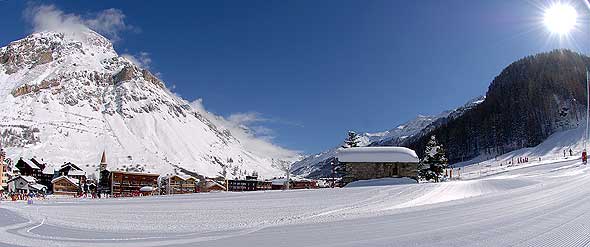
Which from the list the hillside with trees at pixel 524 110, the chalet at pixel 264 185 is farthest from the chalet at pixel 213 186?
the hillside with trees at pixel 524 110

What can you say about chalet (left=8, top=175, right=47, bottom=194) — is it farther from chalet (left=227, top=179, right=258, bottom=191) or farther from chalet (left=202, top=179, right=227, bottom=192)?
chalet (left=227, top=179, right=258, bottom=191)

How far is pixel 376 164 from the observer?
142ft

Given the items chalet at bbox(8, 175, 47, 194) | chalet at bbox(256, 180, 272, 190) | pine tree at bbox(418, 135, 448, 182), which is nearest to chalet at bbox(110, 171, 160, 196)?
chalet at bbox(256, 180, 272, 190)

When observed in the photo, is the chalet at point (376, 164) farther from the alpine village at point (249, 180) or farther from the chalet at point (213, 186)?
the chalet at point (213, 186)

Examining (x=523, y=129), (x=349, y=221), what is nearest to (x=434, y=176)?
(x=349, y=221)

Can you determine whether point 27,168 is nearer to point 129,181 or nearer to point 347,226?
point 129,181

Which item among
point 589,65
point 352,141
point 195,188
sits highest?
point 589,65

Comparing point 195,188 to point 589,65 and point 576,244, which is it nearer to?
point 576,244

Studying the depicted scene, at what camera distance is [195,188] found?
222 ft

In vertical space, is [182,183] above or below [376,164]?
below

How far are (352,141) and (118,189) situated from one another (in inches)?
1545

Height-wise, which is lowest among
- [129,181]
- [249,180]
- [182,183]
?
[182,183]

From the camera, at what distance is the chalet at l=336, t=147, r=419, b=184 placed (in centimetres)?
4325

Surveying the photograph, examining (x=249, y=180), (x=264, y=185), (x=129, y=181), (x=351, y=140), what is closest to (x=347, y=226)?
(x=351, y=140)
